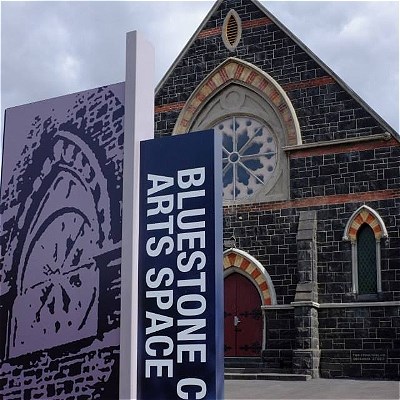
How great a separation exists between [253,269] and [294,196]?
216 cm

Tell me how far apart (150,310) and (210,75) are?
12.7 metres

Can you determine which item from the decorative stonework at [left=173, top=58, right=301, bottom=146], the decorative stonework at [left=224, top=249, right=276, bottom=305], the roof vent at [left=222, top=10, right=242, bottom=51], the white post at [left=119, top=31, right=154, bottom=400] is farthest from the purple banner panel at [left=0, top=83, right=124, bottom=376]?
the roof vent at [left=222, top=10, right=242, bottom=51]

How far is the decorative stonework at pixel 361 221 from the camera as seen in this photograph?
17.2 metres

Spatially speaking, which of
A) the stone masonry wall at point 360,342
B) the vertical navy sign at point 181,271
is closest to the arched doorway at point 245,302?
the stone masonry wall at point 360,342

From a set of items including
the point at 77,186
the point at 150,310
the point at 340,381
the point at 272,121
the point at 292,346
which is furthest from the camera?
the point at 272,121

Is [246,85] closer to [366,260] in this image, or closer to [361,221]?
[361,221]

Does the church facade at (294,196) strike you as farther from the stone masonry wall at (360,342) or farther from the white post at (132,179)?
the white post at (132,179)

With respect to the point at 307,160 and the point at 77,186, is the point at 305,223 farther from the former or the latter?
the point at 77,186

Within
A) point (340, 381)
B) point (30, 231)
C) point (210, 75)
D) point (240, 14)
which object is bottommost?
point (340, 381)

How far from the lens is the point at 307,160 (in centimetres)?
1825

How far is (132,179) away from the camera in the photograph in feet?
27.5

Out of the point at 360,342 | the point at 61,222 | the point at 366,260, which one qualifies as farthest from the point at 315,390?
the point at 61,222

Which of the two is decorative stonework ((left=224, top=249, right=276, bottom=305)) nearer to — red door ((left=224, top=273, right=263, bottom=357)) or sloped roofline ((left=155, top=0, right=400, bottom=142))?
red door ((left=224, top=273, right=263, bottom=357))

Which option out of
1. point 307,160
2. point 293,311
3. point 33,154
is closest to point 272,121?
point 307,160
